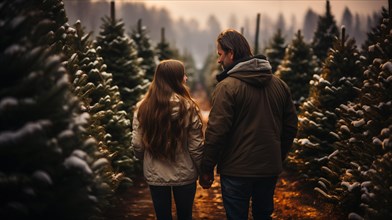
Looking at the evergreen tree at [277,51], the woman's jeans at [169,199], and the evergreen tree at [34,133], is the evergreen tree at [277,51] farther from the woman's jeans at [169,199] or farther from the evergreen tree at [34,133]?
the evergreen tree at [34,133]

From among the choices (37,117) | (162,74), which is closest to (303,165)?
(162,74)

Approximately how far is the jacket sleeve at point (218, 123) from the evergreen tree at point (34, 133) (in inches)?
54.7

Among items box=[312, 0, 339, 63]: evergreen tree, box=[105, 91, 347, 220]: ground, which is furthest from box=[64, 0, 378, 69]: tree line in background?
box=[105, 91, 347, 220]: ground

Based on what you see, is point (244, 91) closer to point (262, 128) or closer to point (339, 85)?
point (262, 128)

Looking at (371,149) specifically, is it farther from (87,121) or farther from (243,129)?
(87,121)

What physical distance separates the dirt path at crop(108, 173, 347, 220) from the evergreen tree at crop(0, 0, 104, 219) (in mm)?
3505

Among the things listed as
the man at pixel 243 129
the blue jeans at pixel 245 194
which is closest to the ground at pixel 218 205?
the blue jeans at pixel 245 194

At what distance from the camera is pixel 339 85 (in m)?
6.89

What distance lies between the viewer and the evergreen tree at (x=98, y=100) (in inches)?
198

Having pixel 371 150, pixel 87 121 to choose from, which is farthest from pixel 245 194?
pixel 87 121

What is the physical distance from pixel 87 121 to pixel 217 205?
4.40m

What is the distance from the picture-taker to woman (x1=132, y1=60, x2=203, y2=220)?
3945 mm

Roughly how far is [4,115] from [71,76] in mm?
2617

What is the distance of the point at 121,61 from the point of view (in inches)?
342
